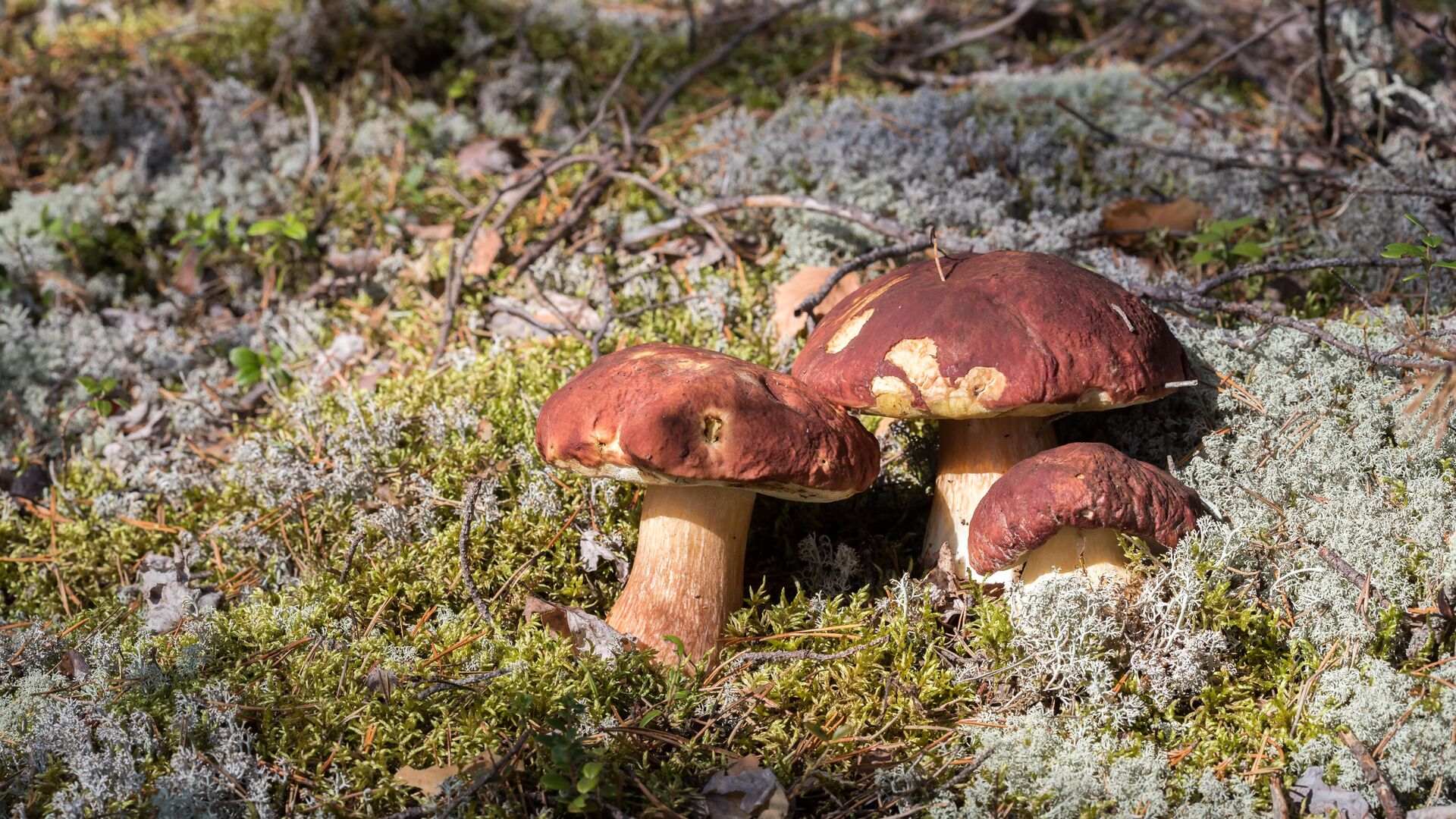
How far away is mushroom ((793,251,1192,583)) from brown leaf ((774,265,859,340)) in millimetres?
829

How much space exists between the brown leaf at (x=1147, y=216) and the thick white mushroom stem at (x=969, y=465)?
1.67m

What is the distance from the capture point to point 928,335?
253 cm

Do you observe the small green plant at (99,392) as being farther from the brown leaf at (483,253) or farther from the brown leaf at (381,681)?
the brown leaf at (381,681)

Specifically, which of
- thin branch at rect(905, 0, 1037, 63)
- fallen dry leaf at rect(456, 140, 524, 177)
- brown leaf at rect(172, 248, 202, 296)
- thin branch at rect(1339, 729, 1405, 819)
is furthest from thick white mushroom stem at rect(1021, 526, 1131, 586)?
brown leaf at rect(172, 248, 202, 296)

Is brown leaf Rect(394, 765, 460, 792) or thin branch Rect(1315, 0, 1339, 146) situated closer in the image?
brown leaf Rect(394, 765, 460, 792)

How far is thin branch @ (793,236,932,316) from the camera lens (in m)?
3.46

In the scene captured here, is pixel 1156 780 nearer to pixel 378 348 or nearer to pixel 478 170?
pixel 378 348

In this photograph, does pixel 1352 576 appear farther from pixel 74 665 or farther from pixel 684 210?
pixel 74 665

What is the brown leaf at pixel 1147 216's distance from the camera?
419cm

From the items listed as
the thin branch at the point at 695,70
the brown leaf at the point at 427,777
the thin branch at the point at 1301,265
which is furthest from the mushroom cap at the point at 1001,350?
the thin branch at the point at 695,70

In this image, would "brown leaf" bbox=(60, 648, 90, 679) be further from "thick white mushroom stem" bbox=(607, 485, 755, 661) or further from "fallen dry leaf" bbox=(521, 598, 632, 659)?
"thick white mushroom stem" bbox=(607, 485, 755, 661)

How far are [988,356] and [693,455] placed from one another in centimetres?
79

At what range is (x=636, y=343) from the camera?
3.88m

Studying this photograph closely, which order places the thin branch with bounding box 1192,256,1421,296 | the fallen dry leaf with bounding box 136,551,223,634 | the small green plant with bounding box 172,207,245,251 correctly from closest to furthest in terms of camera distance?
the fallen dry leaf with bounding box 136,551,223,634, the thin branch with bounding box 1192,256,1421,296, the small green plant with bounding box 172,207,245,251
